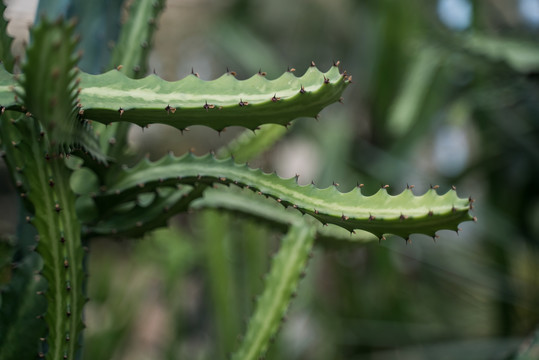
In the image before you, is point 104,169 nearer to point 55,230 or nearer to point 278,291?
point 55,230

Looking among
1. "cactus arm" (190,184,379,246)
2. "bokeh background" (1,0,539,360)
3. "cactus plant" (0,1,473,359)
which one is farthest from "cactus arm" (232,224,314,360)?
"bokeh background" (1,0,539,360)

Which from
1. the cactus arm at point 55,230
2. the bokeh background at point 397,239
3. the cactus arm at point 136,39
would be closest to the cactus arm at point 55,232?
the cactus arm at point 55,230

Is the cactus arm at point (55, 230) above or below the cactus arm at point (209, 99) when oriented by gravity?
below

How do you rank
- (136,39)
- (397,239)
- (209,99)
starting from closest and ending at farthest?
(209,99)
(136,39)
(397,239)

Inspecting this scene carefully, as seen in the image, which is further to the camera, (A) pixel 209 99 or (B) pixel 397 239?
(B) pixel 397 239

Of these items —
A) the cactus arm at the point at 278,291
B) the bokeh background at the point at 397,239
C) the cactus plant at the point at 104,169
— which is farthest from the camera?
the bokeh background at the point at 397,239

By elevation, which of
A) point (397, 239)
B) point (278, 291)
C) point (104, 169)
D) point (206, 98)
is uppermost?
point (206, 98)

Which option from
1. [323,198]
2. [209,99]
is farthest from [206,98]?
[323,198]

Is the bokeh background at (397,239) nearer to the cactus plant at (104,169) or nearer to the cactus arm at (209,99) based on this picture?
the cactus plant at (104,169)
